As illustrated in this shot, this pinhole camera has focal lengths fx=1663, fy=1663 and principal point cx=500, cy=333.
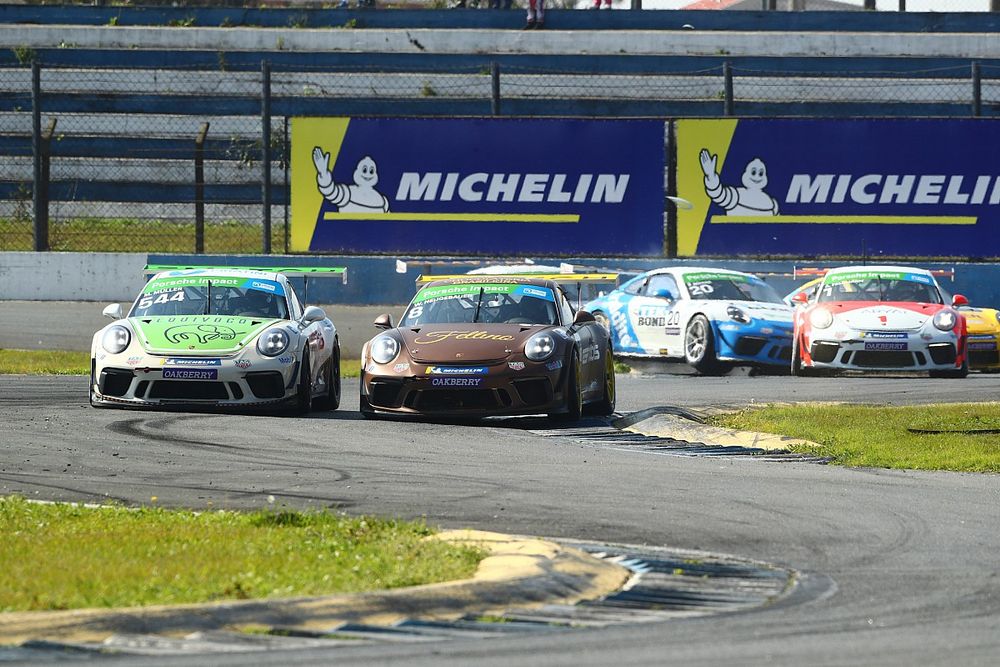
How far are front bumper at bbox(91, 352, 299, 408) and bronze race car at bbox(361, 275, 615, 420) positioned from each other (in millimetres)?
742

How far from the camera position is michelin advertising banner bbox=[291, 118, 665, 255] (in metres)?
23.1

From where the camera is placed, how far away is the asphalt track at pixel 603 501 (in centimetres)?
514

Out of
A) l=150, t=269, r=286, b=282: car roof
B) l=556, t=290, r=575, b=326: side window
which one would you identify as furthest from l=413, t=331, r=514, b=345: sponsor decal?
l=150, t=269, r=286, b=282: car roof

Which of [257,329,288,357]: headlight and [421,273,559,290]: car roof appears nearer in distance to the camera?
[257,329,288,357]: headlight

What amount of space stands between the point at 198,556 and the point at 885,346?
12194 millimetres

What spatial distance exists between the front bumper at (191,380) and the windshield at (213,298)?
3.10 feet

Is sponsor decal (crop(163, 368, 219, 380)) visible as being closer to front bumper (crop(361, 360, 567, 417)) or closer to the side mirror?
the side mirror

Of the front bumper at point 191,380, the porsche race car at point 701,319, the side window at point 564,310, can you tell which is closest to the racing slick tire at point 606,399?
the side window at point 564,310

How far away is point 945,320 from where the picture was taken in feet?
58.0

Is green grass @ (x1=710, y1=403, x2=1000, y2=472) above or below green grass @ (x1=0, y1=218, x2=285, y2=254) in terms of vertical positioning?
below

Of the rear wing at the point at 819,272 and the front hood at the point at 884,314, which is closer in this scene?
the front hood at the point at 884,314

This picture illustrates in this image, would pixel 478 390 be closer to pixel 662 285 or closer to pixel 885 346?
pixel 885 346

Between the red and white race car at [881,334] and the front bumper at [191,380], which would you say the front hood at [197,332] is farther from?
the red and white race car at [881,334]

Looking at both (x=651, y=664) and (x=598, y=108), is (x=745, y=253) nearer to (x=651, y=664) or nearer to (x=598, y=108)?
(x=598, y=108)
